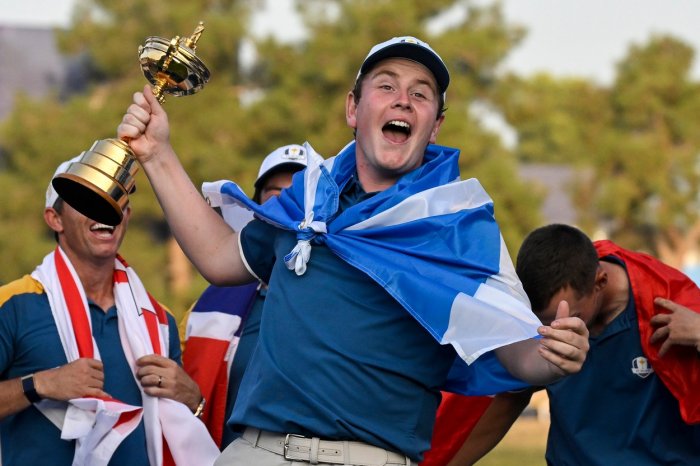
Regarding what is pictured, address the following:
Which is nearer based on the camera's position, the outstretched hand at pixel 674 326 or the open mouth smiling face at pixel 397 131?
the open mouth smiling face at pixel 397 131

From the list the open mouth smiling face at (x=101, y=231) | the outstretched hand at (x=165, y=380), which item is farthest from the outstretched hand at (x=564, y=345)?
the open mouth smiling face at (x=101, y=231)

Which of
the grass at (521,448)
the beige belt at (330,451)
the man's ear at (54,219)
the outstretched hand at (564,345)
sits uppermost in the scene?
the grass at (521,448)

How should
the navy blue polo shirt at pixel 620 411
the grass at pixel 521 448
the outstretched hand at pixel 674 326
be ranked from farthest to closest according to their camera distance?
the grass at pixel 521 448 → the navy blue polo shirt at pixel 620 411 → the outstretched hand at pixel 674 326

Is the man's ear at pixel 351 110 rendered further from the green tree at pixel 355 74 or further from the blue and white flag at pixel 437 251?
the green tree at pixel 355 74

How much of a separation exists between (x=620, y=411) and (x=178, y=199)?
2.24 m

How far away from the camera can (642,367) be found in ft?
17.4

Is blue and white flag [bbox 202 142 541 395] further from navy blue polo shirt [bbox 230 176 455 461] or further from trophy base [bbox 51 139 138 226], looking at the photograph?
trophy base [bbox 51 139 138 226]

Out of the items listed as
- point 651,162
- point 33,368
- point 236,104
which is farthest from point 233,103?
point 33,368

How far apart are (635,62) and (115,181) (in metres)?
41.5

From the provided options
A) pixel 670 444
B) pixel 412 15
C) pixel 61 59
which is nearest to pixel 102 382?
pixel 670 444

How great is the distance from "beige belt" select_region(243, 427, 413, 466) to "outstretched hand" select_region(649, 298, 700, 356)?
1.60 metres

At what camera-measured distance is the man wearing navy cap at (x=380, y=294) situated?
3.91 meters

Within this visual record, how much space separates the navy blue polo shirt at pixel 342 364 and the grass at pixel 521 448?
11.9m

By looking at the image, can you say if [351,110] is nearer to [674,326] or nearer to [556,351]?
[556,351]
